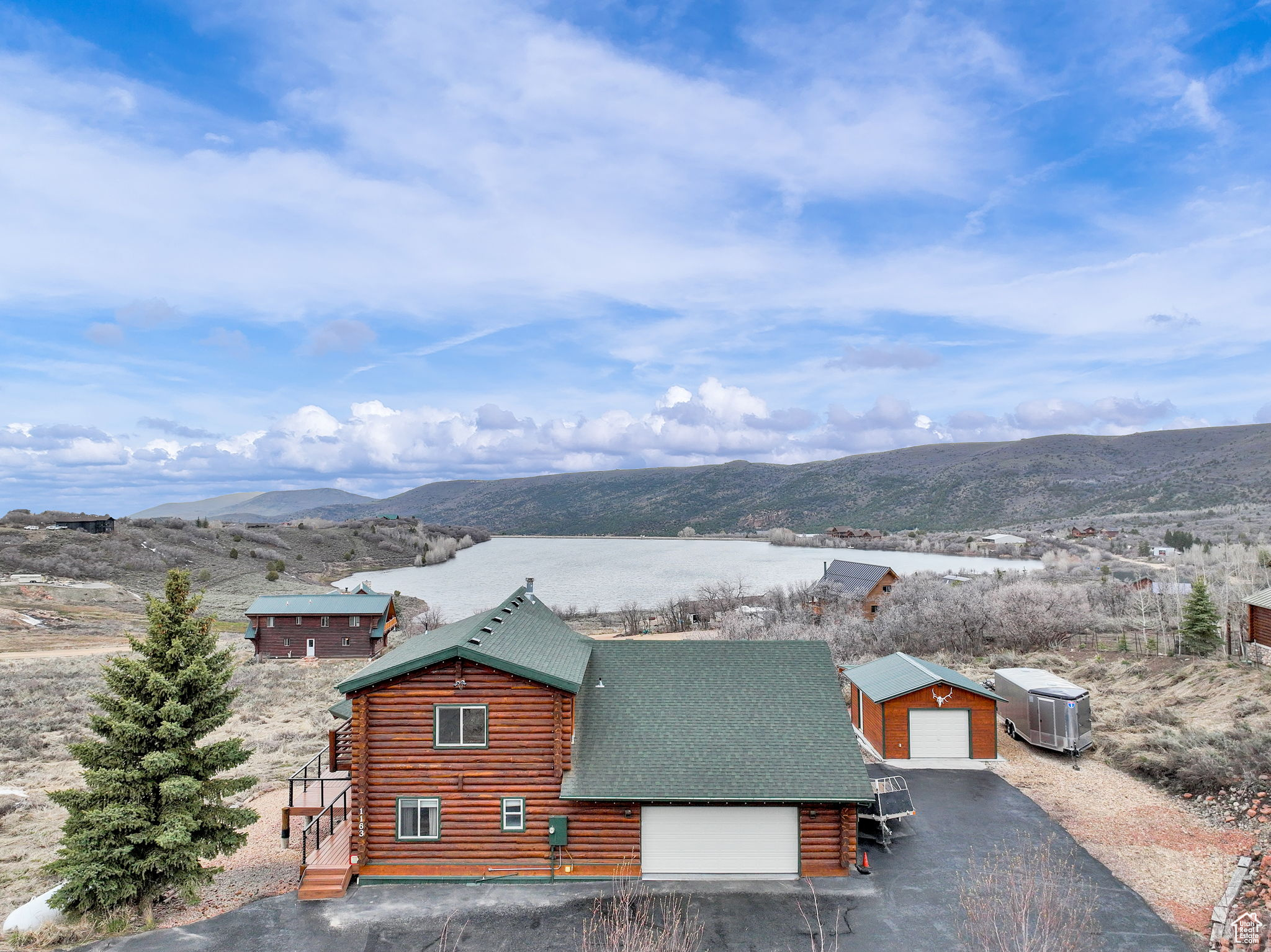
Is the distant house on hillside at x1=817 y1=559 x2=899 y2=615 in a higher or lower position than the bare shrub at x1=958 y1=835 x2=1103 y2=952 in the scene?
higher

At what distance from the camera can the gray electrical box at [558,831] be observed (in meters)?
13.5

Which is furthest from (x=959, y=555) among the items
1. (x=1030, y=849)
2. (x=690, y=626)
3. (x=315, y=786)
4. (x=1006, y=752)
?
(x=315, y=786)

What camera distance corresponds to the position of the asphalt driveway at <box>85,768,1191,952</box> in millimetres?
11344

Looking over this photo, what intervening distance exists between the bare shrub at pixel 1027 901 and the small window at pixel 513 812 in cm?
797

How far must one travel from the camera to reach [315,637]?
139ft

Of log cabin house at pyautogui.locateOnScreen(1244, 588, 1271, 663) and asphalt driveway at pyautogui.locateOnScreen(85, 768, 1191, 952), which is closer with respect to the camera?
asphalt driveway at pyautogui.locateOnScreen(85, 768, 1191, 952)

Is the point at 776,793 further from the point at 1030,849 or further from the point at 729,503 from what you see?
the point at 729,503

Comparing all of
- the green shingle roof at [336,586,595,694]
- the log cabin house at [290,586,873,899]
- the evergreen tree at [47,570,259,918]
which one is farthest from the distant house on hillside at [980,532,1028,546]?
the evergreen tree at [47,570,259,918]

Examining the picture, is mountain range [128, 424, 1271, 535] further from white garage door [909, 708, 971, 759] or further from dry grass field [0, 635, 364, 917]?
dry grass field [0, 635, 364, 917]

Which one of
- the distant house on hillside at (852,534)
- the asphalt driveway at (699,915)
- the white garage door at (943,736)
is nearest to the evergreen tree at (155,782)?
the asphalt driveway at (699,915)

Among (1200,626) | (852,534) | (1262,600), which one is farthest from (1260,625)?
(852,534)

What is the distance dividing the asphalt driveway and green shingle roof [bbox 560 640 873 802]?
1.76m

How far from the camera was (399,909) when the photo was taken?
12.5m

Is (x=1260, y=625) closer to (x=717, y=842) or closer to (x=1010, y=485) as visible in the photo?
(x=717, y=842)
